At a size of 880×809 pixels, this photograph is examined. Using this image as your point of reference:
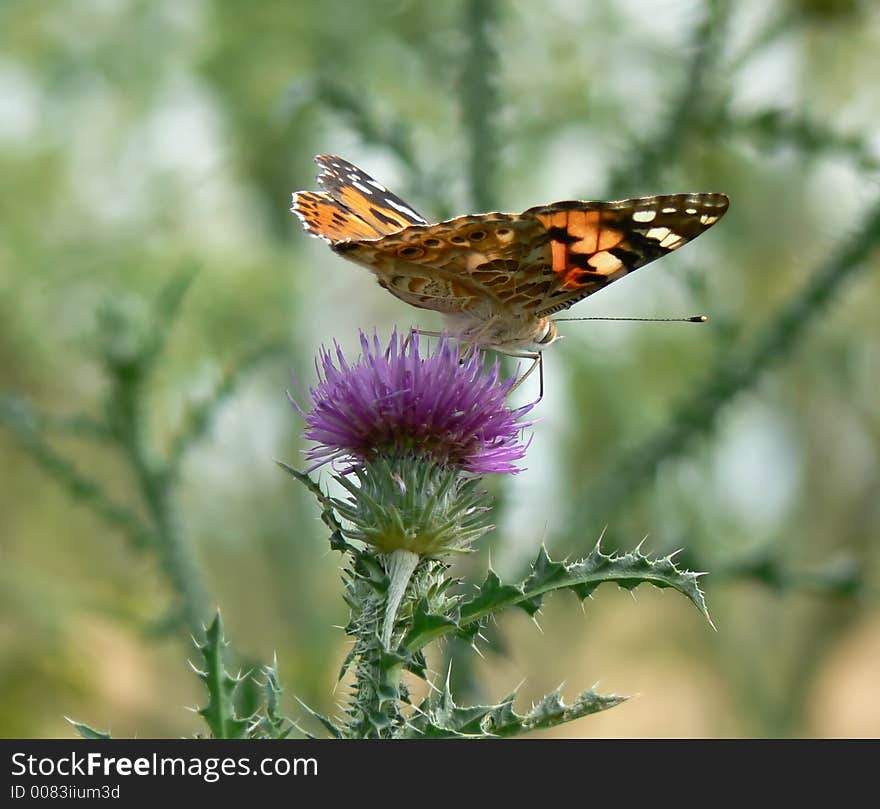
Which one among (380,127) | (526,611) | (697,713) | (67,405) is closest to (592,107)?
(380,127)

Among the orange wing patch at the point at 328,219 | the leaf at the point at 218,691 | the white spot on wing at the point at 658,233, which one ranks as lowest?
the leaf at the point at 218,691

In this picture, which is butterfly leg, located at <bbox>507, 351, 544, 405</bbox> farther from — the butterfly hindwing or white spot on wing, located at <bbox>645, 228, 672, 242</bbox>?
white spot on wing, located at <bbox>645, 228, 672, 242</bbox>

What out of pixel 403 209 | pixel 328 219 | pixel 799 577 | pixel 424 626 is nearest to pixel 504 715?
pixel 424 626

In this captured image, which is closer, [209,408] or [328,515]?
[328,515]

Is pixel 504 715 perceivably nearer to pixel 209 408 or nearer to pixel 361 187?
pixel 361 187

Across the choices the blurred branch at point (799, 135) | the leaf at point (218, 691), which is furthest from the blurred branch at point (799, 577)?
the leaf at point (218, 691)

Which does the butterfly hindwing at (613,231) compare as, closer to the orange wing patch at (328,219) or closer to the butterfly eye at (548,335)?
the butterfly eye at (548,335)
